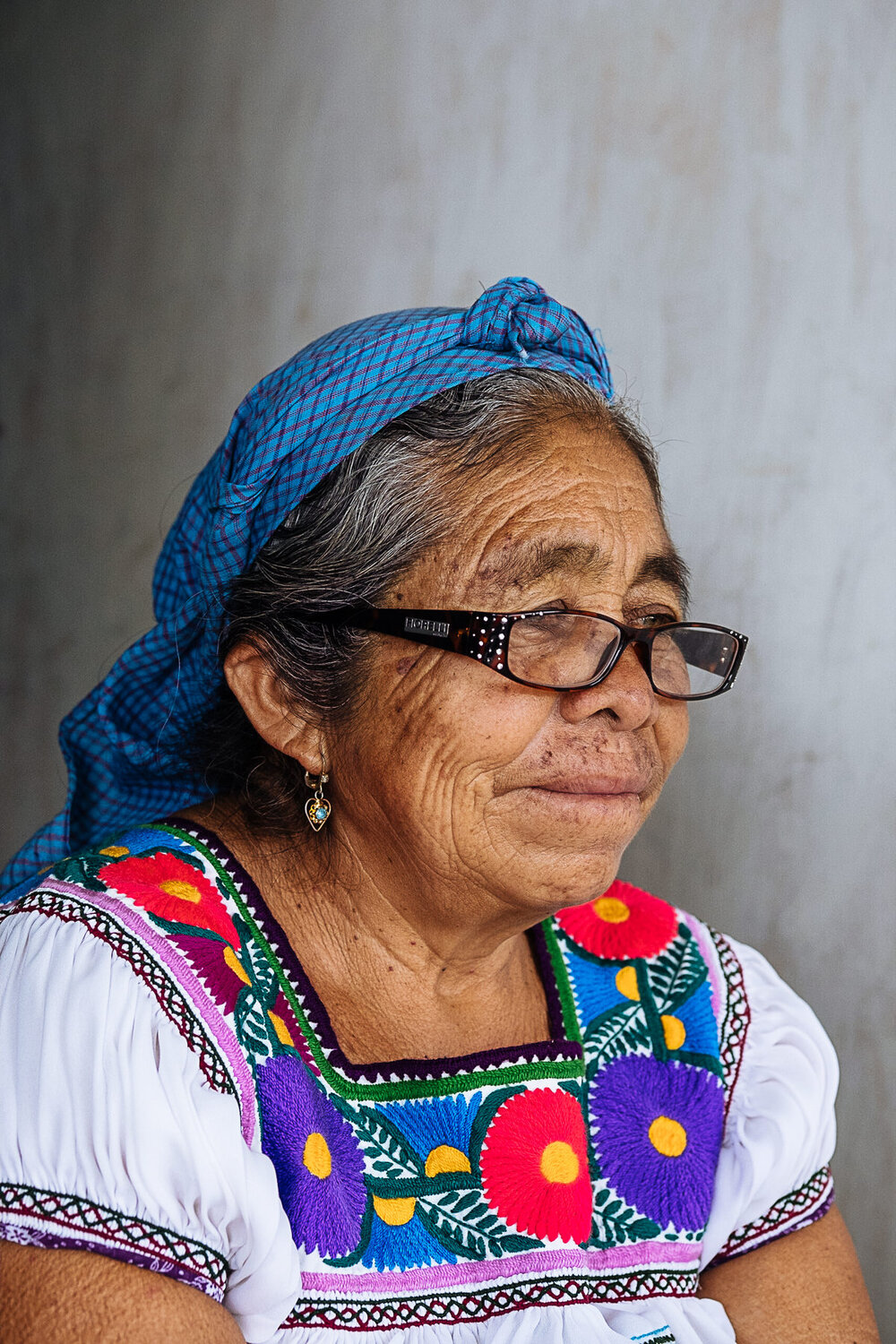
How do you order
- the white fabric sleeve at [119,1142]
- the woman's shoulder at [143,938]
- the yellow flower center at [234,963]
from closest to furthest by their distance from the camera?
the white fabric sleeve at [119,1142]
the woman's shoulder at [143,938]
the yellow flower center at [234,963]

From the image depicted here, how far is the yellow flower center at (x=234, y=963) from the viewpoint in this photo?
129cm

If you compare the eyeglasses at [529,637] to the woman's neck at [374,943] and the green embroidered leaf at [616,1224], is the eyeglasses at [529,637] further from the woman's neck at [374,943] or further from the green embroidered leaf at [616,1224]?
the green embroidered leaf at [616,1224]

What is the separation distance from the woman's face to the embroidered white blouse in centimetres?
23

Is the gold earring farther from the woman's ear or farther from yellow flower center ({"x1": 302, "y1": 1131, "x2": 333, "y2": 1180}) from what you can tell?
yellow flower center ({"x1": 302, "y1": 1131, "x2": 333, "y2": 1180})

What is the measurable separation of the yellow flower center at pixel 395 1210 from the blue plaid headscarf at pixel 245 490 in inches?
24.2

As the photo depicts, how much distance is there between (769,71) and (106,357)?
5.02 feet

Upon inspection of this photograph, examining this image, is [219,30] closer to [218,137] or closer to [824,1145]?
[218,137]

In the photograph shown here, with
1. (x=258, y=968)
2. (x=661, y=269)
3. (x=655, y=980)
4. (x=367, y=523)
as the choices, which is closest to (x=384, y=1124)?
(x=258, y=968)

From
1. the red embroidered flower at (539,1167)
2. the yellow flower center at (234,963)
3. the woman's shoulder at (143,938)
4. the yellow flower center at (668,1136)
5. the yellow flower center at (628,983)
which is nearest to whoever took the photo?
the woman's shoulder at (143,938)

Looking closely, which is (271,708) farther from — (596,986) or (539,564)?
(596,986)

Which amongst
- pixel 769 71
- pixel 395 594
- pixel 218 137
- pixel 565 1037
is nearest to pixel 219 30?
pixel 218 137

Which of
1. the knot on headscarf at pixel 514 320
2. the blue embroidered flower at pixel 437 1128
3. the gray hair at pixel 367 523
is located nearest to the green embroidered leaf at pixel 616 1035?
the blue embroidered flower at pixel 437 1128

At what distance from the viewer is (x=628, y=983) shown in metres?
1.64

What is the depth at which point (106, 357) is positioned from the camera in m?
2.71
